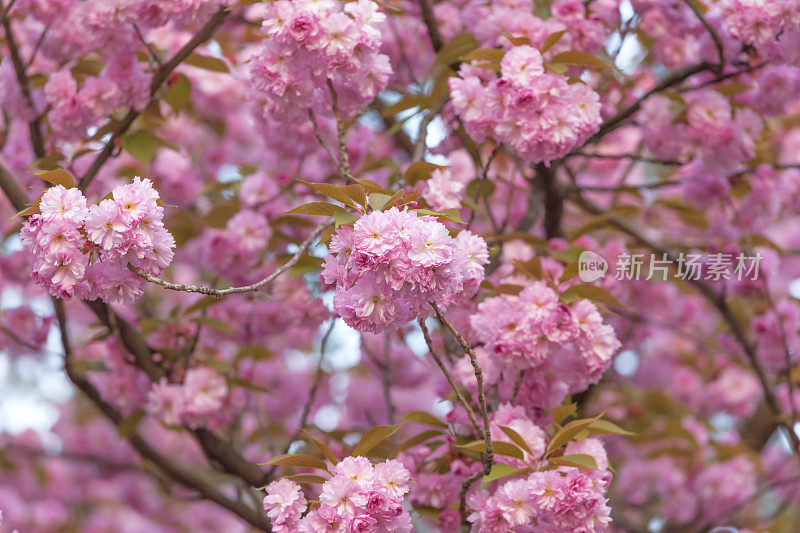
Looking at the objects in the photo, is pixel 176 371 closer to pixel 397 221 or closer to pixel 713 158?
pixel 397 221

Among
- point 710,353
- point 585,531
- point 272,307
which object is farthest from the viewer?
point 710,353

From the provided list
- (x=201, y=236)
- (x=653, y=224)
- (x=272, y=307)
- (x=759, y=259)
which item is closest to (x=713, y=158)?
(x=759, y=259)

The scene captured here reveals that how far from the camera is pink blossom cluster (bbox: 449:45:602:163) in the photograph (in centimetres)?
186

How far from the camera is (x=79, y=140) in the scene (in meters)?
2.43

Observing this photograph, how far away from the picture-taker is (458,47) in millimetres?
2270

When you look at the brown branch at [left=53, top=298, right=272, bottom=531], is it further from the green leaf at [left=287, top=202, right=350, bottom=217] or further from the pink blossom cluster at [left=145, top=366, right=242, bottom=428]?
the green leaf at [left=287, top=202, right=350, bottom=217]

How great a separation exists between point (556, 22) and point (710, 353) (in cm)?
235

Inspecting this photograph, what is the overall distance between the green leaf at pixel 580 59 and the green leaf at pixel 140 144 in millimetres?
1066

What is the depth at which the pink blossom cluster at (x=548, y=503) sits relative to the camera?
1604 mm

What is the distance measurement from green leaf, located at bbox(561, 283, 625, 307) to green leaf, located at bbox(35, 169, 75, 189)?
104 cm

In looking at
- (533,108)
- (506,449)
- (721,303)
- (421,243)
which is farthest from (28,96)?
(721,303)

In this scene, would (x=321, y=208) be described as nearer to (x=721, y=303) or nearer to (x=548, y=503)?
(x=548, y=503)

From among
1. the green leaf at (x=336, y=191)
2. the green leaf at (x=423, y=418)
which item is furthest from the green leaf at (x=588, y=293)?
the green leaf at (x=336, y=191)

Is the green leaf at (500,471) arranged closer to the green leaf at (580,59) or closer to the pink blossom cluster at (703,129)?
the green leaf at (580,59)
